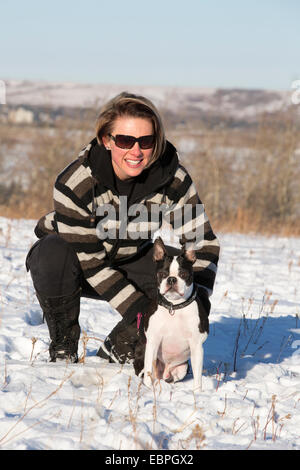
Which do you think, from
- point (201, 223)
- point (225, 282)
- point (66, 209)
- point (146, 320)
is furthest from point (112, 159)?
point (225, 282)

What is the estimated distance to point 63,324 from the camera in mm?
4242

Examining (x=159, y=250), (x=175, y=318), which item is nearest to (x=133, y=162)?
(x=159, y=250)

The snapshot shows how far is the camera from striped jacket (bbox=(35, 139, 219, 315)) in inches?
158

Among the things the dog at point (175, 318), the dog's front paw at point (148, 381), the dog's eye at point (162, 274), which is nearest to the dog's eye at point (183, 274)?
the dog at point (175, 318)

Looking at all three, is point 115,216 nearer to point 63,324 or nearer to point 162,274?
point 162,274

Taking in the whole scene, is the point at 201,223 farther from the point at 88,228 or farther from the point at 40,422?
the point at 40,422

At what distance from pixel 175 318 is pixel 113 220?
3.19 ft

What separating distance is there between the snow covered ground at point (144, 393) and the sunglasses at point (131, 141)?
Answer: 4.78 feet

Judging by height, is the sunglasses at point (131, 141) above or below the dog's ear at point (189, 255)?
above

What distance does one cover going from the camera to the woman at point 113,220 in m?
3.95

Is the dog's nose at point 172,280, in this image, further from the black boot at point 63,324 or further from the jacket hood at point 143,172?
the black boot at point 63,324

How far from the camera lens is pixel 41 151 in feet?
73.0

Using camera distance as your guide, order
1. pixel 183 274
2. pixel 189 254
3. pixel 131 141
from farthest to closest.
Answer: pixel 131 141
pixel 189 254
pixel 183 274

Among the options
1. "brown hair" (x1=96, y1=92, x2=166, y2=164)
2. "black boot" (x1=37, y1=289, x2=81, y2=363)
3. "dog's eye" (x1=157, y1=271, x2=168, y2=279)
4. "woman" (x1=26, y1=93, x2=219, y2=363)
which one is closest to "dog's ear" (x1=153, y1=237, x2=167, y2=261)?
"dog's eye" (x1=157, y1=271, x2=168, y2=279)
